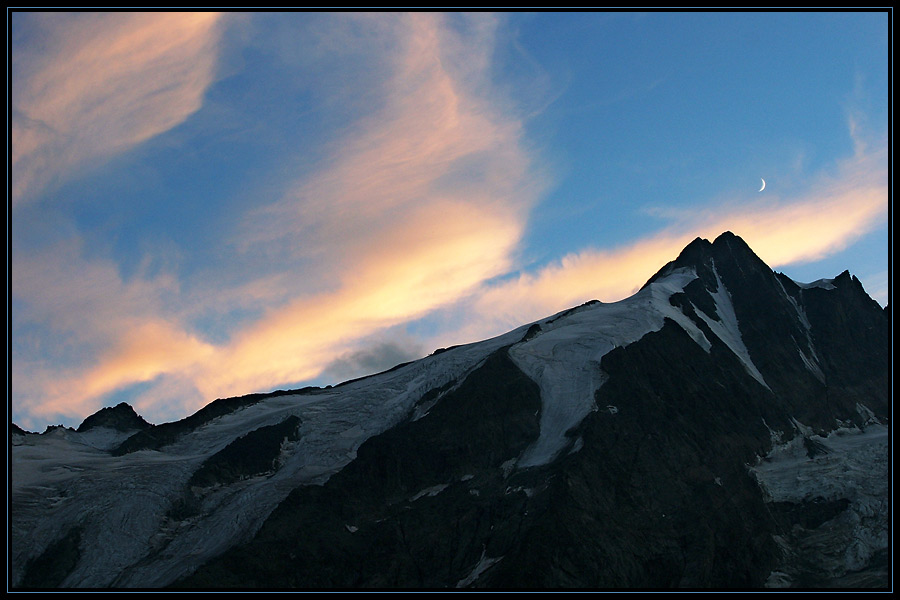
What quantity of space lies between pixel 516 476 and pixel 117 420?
74722 mm

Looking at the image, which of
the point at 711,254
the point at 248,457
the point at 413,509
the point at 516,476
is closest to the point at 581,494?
the point at 516,476

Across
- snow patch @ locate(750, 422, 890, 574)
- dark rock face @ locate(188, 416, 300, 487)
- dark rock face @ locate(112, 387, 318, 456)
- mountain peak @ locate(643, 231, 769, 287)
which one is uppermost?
mountain peak @ locate(643, 231, 769, 287)

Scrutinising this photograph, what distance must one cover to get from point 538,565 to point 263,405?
202 feet

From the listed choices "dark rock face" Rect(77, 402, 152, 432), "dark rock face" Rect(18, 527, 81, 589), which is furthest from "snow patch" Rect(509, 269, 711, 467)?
"dark rock face" Rect(77, 402, 152, 432)

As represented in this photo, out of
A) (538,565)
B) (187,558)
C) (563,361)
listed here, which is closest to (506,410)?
(563,361)

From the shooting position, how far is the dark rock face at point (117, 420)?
463 feet

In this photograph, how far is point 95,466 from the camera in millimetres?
109000

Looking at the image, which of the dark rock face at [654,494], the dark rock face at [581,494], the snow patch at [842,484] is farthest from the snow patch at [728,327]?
the snow patch at [842,484]

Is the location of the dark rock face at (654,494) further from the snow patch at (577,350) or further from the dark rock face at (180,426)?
the dark rock face at (180,426)

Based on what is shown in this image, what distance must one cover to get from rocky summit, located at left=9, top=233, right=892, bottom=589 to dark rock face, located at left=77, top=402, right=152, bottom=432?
6605mm

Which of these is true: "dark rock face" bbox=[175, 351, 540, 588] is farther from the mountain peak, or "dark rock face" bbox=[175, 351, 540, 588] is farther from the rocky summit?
the mountain peak

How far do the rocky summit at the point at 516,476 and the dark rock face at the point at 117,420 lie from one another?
660 centimetres

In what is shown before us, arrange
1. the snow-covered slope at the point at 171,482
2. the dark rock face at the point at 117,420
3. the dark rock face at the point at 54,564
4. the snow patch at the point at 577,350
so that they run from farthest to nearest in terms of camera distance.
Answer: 1. the dark rock face at the point at 117,420
2. the snow patch at the point at 577,350
3. the snow-covered slope at the point at 171,482
4. the dark rock face at the point at 54,564

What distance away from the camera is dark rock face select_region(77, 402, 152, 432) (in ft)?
463
